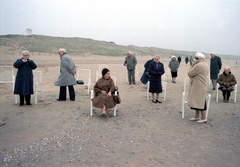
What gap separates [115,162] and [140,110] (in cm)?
351

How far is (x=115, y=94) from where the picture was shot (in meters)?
6.23

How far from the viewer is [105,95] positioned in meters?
6.29

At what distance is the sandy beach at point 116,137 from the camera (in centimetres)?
386

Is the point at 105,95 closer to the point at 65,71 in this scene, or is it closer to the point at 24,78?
the point at 65,71

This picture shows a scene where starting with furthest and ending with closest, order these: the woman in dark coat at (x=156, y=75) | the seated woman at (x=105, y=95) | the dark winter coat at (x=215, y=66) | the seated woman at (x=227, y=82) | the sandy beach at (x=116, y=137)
→ the dark winter coat at (x=215, y=66) < the seated woman at (x=227, y=82) < the woman in dark coat at (x=156, y=75) < the seated woman at (x=105, y=95) < the sandy beach at (x=116, y=137)

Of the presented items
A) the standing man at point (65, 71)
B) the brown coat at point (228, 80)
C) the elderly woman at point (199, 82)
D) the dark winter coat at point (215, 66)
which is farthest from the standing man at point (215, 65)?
the standing man at point (65, 71)

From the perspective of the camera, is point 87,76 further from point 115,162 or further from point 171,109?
point 115,162

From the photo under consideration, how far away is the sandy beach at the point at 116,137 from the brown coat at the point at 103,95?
366mm

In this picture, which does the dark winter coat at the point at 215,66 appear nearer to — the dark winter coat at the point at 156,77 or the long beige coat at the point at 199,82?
the dark winter coat at the point at 156,77

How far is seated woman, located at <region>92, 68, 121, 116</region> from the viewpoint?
6176 millimetres

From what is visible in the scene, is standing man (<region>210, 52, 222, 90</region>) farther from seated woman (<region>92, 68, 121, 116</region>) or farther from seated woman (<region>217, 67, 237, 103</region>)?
seated woman (<region>92, 68, 121, 116</region>)

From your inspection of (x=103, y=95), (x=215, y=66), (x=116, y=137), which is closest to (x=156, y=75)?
(x=103, y=95)

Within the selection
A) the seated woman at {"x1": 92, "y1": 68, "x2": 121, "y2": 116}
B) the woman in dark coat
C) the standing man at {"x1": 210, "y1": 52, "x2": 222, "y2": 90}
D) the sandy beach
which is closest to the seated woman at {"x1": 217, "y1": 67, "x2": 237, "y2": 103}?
the sandy beach

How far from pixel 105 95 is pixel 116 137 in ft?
5.48
